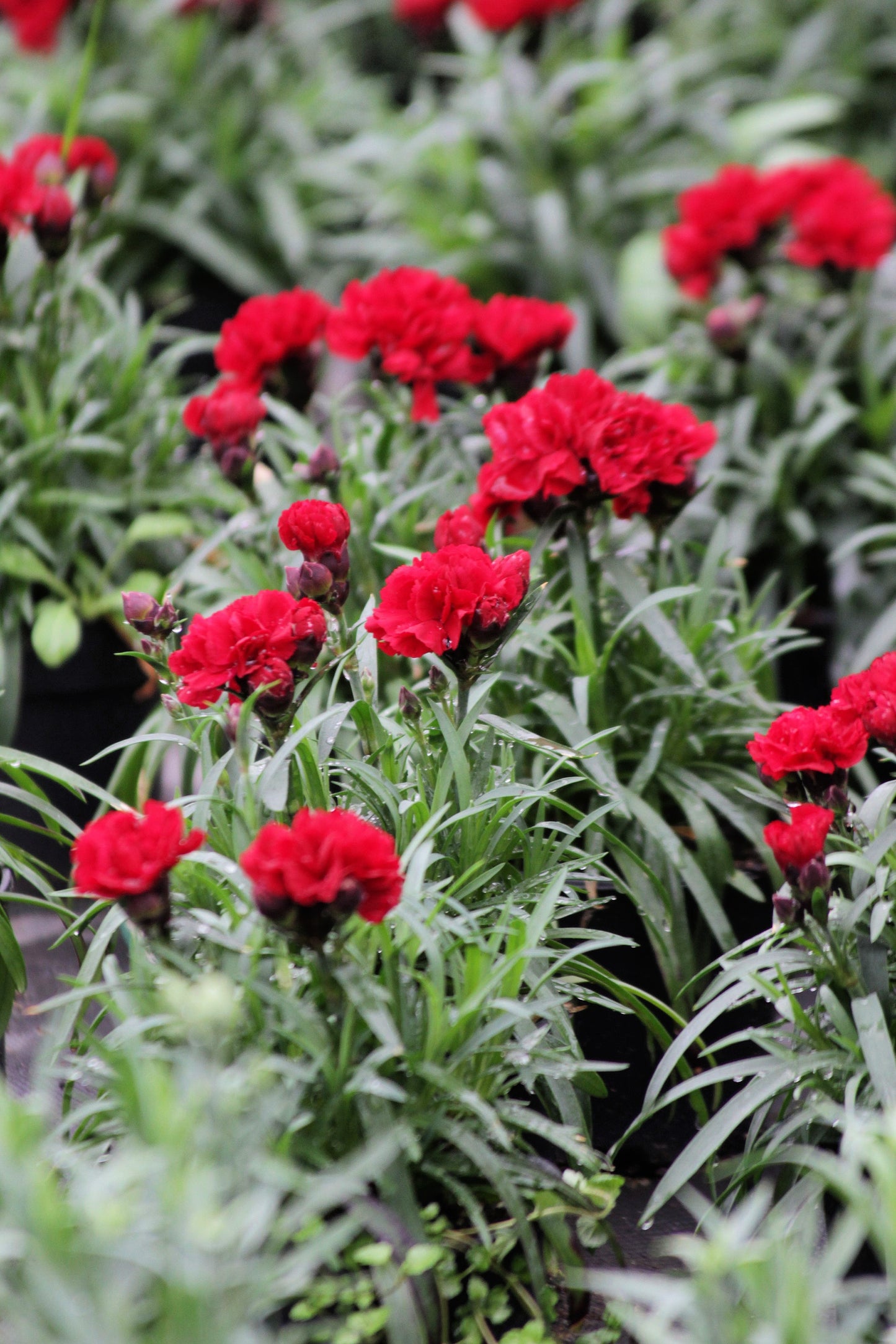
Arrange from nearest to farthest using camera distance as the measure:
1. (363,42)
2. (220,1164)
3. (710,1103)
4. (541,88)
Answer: (220,1164) → (710,1103) → (541,88) → (363,42)

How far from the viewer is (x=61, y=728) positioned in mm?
1544

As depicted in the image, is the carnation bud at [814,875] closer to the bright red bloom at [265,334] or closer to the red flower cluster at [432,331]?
the red flower cluster at [432,331]

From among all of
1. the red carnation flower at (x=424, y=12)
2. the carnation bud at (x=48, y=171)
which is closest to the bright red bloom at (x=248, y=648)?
the carnation bud at (x=48, y=171)

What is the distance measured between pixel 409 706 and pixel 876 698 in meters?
0.35

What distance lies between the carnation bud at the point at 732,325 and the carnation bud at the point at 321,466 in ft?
2.54

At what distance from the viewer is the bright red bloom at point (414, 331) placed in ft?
4.57

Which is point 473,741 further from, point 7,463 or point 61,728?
point 7,463

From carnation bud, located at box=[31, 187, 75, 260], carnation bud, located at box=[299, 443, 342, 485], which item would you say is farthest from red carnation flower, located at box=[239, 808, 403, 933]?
carnation bud, located at box=[31, 187, 75, 260]

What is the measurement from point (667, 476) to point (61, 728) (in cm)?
82

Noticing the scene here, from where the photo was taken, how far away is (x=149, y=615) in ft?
3.37

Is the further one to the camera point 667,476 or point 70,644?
point 70,644

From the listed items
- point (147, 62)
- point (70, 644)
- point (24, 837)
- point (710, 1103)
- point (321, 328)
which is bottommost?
point (710, 1103)

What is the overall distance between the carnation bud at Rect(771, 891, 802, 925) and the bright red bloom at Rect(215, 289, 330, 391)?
2.88 feet

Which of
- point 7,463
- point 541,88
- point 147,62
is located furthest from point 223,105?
point 7,463
